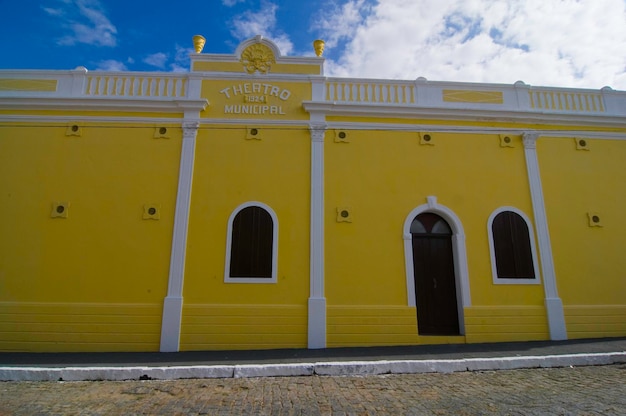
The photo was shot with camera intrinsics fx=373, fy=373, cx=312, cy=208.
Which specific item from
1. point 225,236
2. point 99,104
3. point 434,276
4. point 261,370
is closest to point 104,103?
point 99,104

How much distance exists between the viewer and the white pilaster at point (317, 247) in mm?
7688

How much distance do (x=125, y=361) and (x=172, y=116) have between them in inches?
210

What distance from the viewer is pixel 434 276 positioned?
8469 millimetres

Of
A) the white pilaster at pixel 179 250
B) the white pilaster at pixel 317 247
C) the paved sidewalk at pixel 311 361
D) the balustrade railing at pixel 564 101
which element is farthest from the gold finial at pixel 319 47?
the paved sidewalk at pixel 311 361

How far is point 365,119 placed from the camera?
9031 millimetres

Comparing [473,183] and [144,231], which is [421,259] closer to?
[473,183]

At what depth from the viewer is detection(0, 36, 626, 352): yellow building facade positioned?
779 centimetres

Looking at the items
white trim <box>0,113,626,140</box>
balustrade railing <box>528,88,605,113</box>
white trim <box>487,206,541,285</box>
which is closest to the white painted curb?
white trim <box>487,206,541,285</box>

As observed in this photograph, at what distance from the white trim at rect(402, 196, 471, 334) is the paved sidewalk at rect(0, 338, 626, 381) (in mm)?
964

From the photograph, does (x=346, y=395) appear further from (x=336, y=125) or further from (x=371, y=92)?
(x=371, y=92)

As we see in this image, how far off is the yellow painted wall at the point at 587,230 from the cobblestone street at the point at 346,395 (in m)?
3.03

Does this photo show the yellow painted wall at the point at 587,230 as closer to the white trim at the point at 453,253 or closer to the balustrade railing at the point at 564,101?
the balustrade railing at the point at 564,101

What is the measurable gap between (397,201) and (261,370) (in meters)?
4.80

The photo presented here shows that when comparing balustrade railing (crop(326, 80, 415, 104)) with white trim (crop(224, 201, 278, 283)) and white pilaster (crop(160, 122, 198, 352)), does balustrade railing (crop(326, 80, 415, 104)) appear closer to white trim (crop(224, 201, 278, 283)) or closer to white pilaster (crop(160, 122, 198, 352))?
white trim (crop(224, 201, 278, 283))
